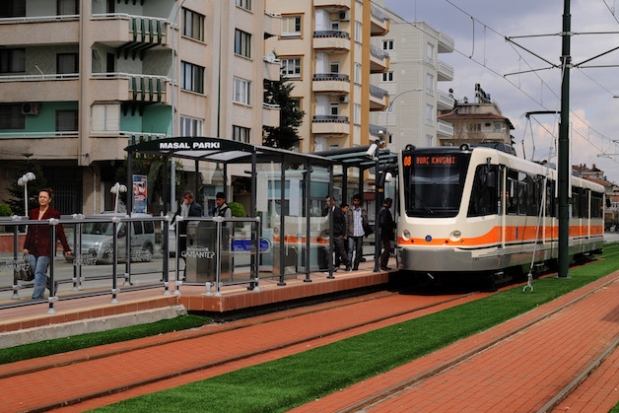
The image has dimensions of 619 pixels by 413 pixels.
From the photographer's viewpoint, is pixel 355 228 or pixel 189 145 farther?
pixel 355 228

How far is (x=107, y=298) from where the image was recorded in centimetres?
1557

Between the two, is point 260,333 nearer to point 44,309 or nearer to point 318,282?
point 44,309

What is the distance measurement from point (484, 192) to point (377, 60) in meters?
59.1

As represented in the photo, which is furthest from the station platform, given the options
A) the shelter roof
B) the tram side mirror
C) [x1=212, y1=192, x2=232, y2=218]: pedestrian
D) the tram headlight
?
the tram side mirror

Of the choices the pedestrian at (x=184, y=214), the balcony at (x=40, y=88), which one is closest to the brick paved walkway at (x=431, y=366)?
the pedestrian at (x=184, y=214)

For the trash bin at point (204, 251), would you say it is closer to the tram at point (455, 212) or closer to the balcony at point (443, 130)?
the tram at point (455, 212)

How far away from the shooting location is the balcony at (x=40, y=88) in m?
49.3

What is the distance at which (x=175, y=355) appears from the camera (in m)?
13.4

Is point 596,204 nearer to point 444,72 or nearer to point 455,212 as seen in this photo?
point 455,212

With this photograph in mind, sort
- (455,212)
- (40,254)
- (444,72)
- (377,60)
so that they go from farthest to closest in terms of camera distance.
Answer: (444,72) → (377,60) → (455,212) → (40,254)

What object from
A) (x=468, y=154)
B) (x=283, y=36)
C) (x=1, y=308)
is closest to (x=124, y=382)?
(x=1, y=308)

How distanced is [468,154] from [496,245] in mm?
2488

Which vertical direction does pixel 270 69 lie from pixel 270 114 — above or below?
above

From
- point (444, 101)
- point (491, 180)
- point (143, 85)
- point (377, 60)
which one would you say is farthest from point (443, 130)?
point (491, 180)
